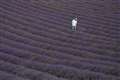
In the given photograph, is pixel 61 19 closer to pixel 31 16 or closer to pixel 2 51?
pixel 31 16

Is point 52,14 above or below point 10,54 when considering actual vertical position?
above

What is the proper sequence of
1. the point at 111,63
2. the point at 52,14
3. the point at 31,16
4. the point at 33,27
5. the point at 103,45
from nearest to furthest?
the point at 111,63
the point at 103,45
the point at 33,27
the point at 31,16
the point at 52,14

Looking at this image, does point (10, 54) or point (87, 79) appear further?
point (10, 54)

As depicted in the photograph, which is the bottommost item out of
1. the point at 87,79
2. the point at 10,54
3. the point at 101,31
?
the point at 87,79

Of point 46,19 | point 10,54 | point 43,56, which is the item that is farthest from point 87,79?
point 46,19

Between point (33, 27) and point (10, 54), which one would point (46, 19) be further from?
point (10, 54)

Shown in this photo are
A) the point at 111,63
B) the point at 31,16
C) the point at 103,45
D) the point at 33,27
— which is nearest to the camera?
the point at 111,63
